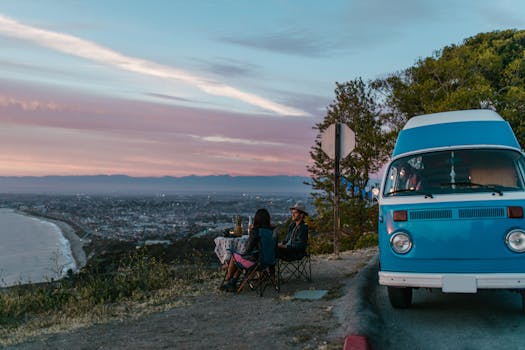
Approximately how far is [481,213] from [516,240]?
49 centimetres

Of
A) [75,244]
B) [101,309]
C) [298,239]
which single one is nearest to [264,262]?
[298,239]

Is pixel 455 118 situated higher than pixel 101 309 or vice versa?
pixel 455 118

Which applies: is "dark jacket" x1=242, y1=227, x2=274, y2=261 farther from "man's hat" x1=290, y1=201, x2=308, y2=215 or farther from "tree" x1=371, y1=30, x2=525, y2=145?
"tree" x1=371, y1=30, x2=525, y2=145

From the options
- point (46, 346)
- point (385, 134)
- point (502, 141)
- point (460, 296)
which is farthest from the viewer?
point (385, 134)

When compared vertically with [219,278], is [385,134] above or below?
above

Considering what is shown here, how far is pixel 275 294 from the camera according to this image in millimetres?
9008

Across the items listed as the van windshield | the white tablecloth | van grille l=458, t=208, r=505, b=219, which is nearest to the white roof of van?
the van windshield

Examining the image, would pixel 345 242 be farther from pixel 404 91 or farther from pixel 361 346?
pixel 361 346

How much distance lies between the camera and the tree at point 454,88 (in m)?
29.0

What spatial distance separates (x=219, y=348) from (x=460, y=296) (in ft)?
14.6

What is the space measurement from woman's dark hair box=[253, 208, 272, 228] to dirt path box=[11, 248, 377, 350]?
48.3 inches

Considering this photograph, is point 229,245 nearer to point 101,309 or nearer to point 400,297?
point 101,309

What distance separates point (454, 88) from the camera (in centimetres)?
3247

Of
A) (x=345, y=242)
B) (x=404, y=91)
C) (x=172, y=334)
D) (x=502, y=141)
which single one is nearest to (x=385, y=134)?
(x=404, y=91)
